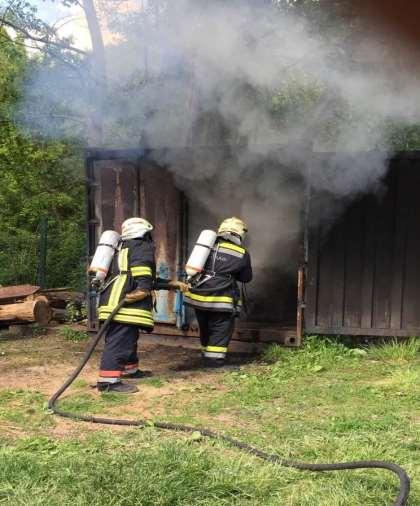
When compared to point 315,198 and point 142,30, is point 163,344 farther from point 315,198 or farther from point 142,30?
point 142,30

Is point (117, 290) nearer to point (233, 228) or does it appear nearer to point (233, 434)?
point (233, 228)

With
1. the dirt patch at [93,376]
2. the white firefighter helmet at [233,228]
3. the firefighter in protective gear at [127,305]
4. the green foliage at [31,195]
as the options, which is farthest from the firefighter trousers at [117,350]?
the green foliage at [31,195]

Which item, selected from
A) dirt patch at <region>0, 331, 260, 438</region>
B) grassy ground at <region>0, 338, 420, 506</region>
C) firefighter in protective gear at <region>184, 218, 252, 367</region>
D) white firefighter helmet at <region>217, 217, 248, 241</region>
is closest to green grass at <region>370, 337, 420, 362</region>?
grassy ground at <region>0, 338, 420, 506</region>

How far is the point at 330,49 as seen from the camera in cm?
650

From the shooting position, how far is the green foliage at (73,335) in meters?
7.75

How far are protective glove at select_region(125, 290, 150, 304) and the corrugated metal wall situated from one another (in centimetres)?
232

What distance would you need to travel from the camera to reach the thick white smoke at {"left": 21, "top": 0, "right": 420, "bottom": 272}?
639 centimetres

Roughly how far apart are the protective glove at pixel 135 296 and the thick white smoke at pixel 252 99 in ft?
6.66

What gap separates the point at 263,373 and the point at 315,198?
2.26 meters

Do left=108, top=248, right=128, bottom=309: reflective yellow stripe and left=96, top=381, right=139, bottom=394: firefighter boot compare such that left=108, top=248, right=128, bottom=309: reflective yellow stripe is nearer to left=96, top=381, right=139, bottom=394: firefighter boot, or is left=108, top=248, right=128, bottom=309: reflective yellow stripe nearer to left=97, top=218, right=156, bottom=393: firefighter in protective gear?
left=97, top=218, right=156, bottom=393: firefighter in protective gear

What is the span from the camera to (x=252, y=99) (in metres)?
7.30

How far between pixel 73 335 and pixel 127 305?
2.73m

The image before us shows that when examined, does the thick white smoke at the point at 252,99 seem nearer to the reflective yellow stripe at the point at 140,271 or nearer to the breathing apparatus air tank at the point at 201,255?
the breathing apparatus air tank at the point at 201,255

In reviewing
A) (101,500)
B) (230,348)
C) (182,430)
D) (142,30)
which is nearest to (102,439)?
(182,430)
